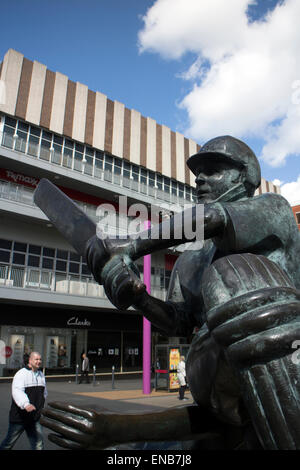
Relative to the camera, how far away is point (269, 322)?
3.14ft

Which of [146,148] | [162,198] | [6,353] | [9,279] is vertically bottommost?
[6,353]

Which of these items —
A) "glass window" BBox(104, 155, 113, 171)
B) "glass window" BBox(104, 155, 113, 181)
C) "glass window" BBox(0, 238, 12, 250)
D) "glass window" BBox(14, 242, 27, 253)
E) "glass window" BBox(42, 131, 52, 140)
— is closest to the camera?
"glass window" BBox(0, 238, 12, 250)

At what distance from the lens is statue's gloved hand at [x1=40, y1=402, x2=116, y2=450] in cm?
99

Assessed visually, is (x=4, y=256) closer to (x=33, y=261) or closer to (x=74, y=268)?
(x=33, y=261)

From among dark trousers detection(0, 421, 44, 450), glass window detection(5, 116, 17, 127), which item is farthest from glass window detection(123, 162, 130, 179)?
dark trousers detection(0, 421, 44, 450)

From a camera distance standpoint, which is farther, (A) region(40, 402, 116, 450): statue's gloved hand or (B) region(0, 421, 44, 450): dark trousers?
(B) region(0, 421, 44, 450): dark trousers

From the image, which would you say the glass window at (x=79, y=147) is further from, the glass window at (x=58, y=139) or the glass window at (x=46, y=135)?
the glass window at (x=46, y=135)

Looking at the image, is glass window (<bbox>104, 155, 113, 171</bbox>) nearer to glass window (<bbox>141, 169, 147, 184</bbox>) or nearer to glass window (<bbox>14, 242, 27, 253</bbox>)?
glass window (<bbox>141, 169, 147, 184</bbox>)

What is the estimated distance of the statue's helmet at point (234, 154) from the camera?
146 centimetres

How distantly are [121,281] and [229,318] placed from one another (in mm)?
A: 335

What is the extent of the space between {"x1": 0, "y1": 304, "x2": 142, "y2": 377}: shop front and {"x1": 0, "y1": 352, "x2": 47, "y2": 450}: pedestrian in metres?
12.9
